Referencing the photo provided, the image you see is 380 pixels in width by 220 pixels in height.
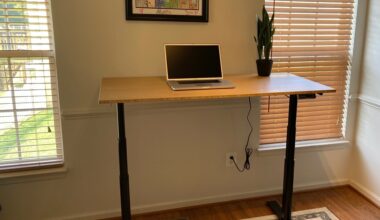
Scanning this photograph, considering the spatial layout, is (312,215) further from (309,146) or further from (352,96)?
(352,96)

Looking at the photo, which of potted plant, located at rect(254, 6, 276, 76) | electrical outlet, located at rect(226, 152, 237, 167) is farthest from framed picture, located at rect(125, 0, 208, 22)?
electrical outlet, located at rect(226, 152, 237, 167)

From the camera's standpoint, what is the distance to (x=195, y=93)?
1.69 meters

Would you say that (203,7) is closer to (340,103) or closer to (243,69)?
(243,69)

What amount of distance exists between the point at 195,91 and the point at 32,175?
121 cm

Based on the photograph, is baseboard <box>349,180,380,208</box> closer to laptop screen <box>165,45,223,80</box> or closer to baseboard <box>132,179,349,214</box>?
baseboard <box>132,179,349,214</box>

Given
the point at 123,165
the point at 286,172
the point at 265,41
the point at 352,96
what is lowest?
the point at 286,172

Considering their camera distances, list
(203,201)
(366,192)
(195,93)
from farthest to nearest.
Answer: (366,192) → (203,201) → (195,93)

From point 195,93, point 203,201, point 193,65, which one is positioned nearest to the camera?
point 195,93

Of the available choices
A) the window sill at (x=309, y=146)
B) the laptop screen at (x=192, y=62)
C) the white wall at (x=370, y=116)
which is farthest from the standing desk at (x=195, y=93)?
the white wall at (x=370, y=116)

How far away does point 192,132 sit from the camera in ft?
7.70

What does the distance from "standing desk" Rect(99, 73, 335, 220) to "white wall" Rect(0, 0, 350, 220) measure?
186 mm

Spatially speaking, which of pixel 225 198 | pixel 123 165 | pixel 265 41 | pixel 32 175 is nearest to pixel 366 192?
pixel 225 198

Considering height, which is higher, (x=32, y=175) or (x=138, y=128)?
(x=138, y=128)

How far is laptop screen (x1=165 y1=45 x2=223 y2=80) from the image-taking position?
6.37ft
